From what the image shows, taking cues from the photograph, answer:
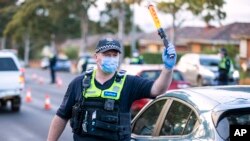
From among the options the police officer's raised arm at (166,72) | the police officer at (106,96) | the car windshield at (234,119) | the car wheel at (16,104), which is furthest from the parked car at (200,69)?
the car windshield at (234,119)

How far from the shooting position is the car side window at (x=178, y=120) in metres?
4.68

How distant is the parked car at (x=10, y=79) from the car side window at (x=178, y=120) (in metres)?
11.6

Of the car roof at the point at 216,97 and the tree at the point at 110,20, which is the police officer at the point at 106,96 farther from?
the tree at the point at 110,20

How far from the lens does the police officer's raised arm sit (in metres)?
4.32

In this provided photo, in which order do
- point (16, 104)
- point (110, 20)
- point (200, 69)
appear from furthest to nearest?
point (110, 20) → point (200, 69) → point (16, 104)

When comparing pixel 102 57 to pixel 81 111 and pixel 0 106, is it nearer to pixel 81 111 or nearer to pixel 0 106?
pixel 81 111

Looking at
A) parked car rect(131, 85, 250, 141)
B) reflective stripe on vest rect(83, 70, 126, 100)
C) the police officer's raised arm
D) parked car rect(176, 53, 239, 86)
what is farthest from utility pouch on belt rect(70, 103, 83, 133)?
parked car rect(176, 53, 239, 86)

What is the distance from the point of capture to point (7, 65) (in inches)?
656

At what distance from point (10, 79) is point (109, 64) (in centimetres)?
1205

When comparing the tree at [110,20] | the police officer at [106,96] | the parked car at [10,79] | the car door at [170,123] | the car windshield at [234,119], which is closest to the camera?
the car windshield at [234,119]

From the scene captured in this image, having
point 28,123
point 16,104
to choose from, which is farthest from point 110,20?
point 28,123

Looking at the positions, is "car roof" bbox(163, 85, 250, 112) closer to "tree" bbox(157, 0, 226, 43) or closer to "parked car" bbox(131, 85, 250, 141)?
"parked car" bbox(131, 85, 250, 141)

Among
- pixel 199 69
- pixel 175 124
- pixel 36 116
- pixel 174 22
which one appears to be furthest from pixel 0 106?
pixel 174 22

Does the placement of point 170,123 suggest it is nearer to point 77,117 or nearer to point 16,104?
point 77,117
